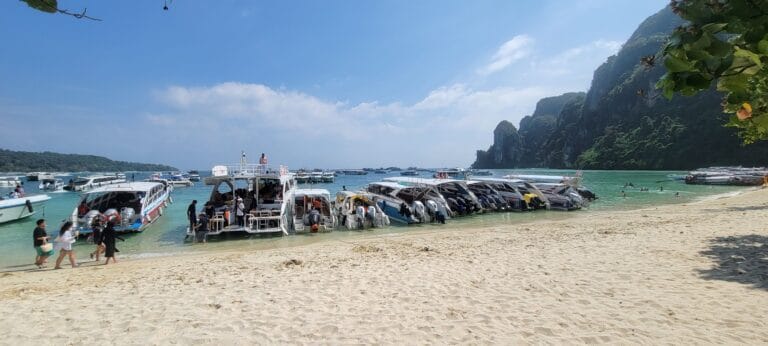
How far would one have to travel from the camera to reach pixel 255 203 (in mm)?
20266

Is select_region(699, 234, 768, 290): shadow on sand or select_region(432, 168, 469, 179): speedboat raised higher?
select_region(432, 168, 469, 179): speedboat

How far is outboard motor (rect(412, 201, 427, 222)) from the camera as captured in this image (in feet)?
72.6

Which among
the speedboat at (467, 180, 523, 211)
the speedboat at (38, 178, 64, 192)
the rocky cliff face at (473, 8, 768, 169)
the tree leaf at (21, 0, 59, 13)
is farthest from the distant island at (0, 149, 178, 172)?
the rocky cliff face at (473, 8, 768, 169)

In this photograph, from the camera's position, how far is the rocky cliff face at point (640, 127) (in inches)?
3600

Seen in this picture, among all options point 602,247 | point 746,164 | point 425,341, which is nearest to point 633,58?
point 746,164

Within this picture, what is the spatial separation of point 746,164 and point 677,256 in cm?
10734

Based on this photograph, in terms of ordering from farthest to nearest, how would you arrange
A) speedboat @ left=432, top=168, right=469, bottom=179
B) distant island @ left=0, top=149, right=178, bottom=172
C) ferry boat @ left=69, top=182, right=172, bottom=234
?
distant island @ left=0, top=149, right=178, bottom=172 < speedboat @ left=432, top=168, right=469, bottom=179 < ferry boat @ left=69, top=182, right=172, bottom=234

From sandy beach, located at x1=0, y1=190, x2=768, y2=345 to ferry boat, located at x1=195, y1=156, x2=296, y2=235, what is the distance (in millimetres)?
6220

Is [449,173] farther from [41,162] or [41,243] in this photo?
[41,162]

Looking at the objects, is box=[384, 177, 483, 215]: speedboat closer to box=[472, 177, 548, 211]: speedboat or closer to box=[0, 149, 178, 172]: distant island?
box=[472, 177, 548, 211]: speedboat

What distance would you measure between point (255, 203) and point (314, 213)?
3644 millimetres

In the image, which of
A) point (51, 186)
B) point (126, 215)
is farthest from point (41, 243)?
point (51, 186)

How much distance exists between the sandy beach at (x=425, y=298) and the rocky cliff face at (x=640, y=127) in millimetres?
69014

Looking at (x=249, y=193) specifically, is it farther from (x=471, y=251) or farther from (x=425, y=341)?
(x=425, y=341)
